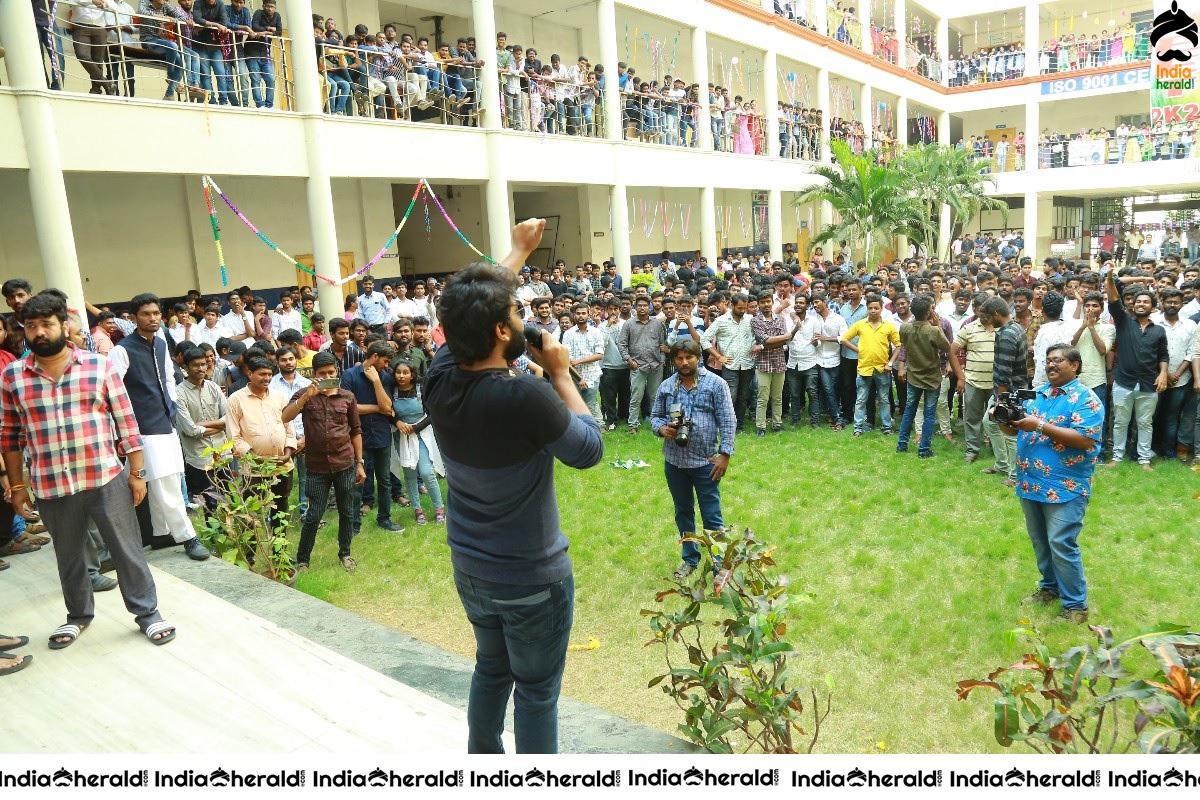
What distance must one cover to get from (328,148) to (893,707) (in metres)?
10.8

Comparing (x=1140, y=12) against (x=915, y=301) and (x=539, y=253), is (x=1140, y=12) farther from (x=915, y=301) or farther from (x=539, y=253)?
(x=915, y=301)

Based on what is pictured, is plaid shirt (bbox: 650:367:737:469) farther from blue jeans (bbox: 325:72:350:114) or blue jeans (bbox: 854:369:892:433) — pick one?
blue jeans (bbox: 325:72:350:114)

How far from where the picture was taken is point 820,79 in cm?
2388

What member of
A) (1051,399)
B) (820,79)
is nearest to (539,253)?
(820,79)

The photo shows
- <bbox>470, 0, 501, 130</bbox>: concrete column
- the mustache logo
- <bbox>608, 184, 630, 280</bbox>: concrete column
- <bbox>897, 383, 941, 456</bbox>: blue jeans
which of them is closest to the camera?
<bbox>897, 383, 941, 456</bbox>: blue jeans

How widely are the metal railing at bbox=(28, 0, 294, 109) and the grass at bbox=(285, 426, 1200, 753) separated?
6.80 m

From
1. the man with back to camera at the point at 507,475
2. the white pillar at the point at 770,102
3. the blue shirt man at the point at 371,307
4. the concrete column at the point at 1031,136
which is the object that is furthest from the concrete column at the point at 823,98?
the man with back to camera at the point at 507,475

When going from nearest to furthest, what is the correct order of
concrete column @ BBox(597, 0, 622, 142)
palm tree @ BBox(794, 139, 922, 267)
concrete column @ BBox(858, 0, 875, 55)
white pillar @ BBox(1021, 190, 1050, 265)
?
1. concrete column @ BBox(597, 0, 622, 142)
2. palm tree @ BBox(794, 139, 922, 267)
3. concrete column @ BBox(858, 0, 875, 55)
4. white pillar @ BBox(1021, 190, 1050, 265)

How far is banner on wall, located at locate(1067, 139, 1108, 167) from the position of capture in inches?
1081

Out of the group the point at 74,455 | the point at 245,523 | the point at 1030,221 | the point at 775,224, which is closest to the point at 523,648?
the point at 74,455

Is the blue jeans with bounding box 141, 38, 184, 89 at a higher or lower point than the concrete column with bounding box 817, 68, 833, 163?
lower

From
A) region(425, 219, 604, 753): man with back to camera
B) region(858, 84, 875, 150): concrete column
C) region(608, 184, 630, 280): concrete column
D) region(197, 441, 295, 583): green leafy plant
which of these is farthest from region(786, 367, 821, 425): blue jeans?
region(858, 84, 875, 150): concrete column

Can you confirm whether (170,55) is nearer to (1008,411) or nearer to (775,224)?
(1008,411)

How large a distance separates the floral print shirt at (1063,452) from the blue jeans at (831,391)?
490 cm
